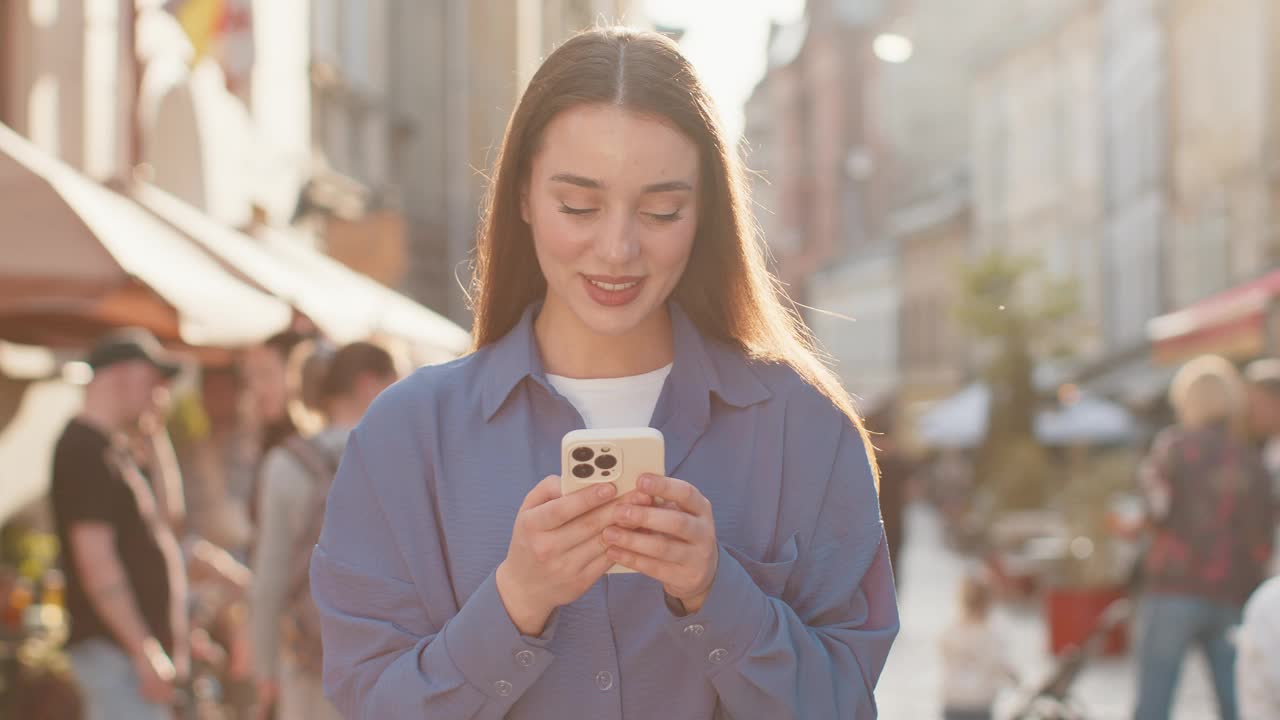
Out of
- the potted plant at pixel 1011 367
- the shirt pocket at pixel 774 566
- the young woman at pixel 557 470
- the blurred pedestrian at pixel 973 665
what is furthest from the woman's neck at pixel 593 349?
the potted plant at pixel 1011 367

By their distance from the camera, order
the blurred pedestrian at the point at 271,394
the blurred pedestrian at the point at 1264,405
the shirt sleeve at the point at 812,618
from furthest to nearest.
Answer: the blurred pedestrian at the point at 1264,405 < the blurred pedestrian at the point at 271,394 < the shirt sleeve at the point at 812,618

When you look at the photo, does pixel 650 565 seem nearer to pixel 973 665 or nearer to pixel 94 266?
pixel 94 266

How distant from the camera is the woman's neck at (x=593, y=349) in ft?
7.50

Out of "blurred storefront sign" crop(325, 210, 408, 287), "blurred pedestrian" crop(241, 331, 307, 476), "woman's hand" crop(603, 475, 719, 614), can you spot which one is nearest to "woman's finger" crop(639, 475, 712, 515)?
"woman's hand" crop(603, 475, 719, 614)

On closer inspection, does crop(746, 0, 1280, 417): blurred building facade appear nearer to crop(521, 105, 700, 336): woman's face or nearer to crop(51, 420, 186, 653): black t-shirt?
crop(521, 105, 700, 336): woman's face

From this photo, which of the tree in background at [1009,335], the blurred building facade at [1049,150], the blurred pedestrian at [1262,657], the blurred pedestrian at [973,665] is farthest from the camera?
the blurred building facade at [1049,150]

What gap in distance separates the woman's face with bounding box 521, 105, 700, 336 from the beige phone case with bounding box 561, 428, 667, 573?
0.29 metres

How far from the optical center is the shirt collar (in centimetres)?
221

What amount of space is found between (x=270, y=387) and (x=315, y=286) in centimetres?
325

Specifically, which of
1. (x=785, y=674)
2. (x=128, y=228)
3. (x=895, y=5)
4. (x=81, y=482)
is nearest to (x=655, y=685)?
(x=785, y=674)

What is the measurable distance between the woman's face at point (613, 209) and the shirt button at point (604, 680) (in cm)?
42

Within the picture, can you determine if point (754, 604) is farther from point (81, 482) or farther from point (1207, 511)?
point (1207, 511)

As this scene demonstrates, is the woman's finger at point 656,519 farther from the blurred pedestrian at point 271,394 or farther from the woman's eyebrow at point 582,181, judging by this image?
the blurred pedestrian at point 271,394

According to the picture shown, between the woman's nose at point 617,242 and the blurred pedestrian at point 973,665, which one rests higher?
the woman's nose at point 617,242
